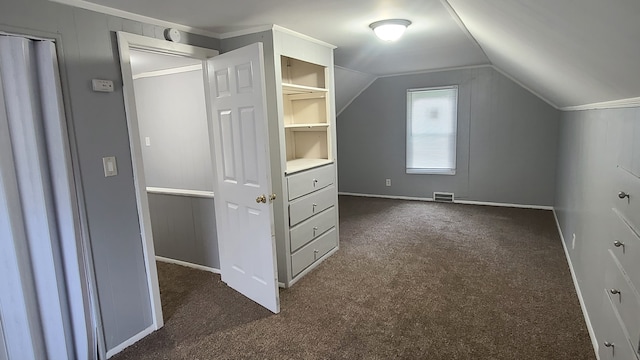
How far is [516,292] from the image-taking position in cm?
281

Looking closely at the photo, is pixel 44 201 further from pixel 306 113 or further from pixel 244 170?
pixel 306 113

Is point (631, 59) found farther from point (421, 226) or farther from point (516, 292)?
point (421, 226)

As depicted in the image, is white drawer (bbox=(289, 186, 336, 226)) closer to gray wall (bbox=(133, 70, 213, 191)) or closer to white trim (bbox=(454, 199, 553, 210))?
gray wall (bbox=(133, 70, 213, 191))

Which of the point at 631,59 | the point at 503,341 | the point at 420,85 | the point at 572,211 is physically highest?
the point at 420,85

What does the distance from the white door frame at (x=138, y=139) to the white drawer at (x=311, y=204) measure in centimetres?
114

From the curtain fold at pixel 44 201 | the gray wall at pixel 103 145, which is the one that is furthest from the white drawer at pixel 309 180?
the curtain fold at pixel 44 201

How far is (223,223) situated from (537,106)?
184 inches

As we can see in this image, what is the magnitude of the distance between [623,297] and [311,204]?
2.30 metres

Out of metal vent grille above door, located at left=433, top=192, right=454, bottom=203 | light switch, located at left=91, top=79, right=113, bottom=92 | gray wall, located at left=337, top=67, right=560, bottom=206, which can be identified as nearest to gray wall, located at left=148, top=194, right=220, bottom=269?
light switch, located at left=91, top=79, right=113, bottom=92

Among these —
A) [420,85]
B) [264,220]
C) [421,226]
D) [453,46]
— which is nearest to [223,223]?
[264,220]

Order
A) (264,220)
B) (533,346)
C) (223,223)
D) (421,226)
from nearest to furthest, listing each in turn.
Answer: (533,346) < (264,220) < (223,223) < (421,226)

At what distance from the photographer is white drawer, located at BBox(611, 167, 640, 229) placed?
147 centimetres

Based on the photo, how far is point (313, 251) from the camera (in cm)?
341

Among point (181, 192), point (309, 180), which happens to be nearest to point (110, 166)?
point (181, 192)
